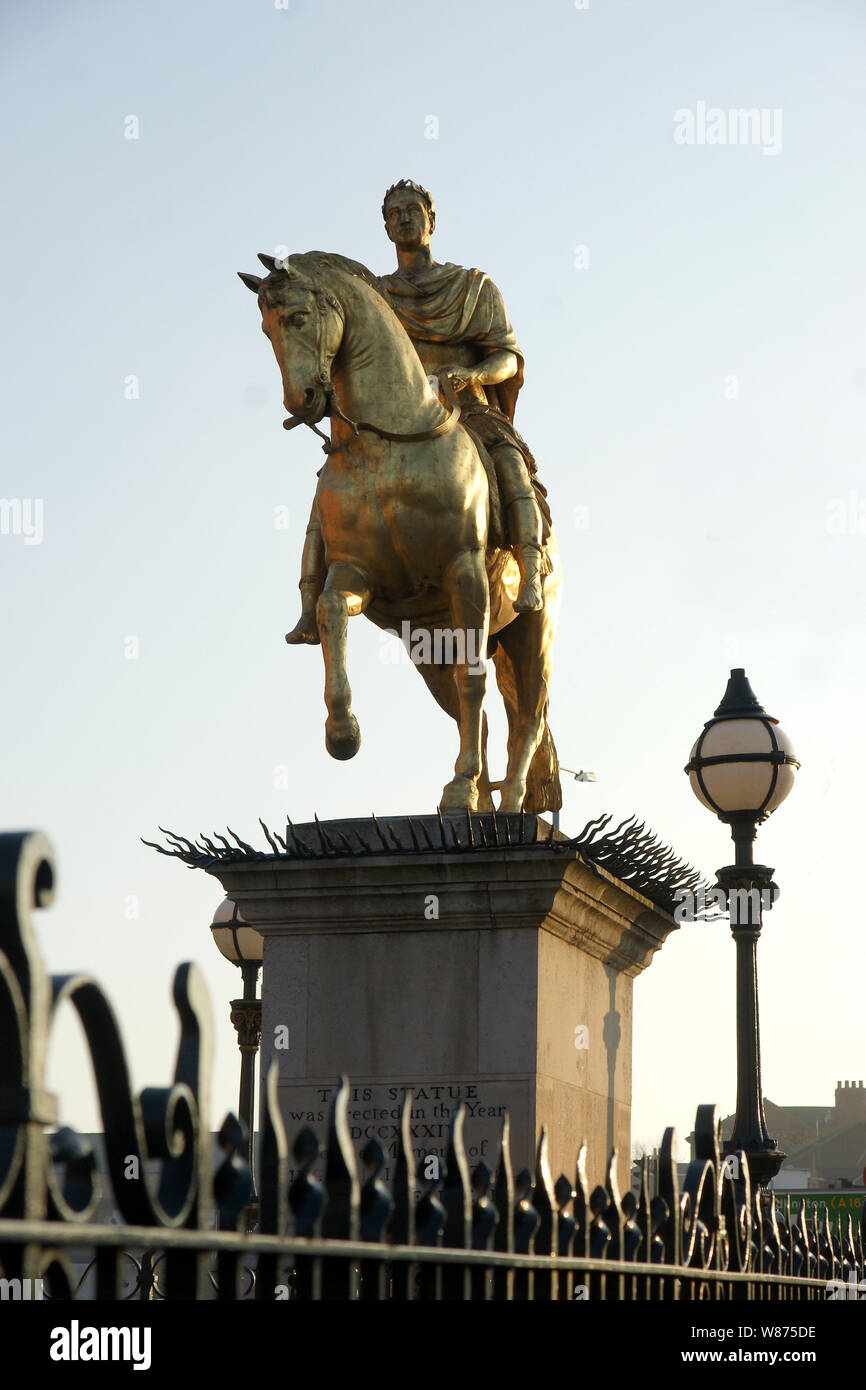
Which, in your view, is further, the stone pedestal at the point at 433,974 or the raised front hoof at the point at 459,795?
the raised front hoof at the point at 459,795

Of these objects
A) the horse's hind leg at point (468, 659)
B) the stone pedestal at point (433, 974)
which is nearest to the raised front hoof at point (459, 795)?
the horse's hind leg at point (468, 659)

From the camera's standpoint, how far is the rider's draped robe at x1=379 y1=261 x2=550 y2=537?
11273mm

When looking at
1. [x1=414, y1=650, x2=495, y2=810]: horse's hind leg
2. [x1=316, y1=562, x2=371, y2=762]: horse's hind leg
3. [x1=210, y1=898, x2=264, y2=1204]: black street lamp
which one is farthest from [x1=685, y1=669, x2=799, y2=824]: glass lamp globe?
[x1=210, y1=898, x2=264, y2=1204]: black street lamp

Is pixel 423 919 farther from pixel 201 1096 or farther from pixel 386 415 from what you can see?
pixel 201 1096

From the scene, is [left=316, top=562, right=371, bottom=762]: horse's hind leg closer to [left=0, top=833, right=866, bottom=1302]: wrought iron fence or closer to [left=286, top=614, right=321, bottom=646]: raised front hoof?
[left=286, top=614, right=321, bottom=646]: raised front hoof

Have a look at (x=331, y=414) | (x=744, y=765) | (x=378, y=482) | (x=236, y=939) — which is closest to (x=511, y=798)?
(x=744, y=765)

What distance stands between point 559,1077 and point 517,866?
116 cm

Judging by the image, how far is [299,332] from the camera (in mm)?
9820

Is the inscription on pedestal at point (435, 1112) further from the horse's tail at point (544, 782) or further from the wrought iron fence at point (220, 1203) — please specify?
the wrought iron fence at point (220, 1203)

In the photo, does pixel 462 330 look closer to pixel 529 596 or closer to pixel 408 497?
pixel 408 497

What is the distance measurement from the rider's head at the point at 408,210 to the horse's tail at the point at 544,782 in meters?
3.08

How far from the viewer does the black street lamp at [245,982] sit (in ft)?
49.1

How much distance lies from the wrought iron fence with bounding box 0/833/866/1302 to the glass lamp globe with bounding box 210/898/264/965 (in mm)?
10114
